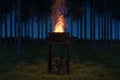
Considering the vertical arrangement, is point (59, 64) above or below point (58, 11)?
below

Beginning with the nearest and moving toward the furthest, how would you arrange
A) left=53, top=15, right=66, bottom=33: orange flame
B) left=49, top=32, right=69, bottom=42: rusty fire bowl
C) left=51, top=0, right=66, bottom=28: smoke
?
left=49, top=32, right=69, bottom=42: rusty fire bowl, left=53, top=15, right=66, bottom=33: orange flame, left=51, top=0, right=66, bottom=28: smoke

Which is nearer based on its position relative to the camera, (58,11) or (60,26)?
(60,26)

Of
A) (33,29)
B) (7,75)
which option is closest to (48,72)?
(7,75)

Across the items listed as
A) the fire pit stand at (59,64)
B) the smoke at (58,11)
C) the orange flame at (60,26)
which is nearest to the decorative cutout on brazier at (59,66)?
the fire pit stand at (59,64)

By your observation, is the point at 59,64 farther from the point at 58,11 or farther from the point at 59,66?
the point at 58,11

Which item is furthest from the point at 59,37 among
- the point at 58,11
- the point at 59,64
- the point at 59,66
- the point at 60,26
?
the point at 58,11

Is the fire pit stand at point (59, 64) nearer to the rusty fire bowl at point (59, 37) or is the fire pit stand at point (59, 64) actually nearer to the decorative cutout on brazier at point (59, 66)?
the decorative cutout on brazier at point (59, 66)

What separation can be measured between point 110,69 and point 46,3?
26.6 meters

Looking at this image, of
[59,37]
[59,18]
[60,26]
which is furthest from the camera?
[59,18]

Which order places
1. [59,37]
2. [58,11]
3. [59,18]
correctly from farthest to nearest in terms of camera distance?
[58,11]
[59,18]
[59,37]

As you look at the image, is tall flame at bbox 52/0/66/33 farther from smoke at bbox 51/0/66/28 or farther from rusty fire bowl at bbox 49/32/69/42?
rusty fire bowl at bbox 49/32/69/42

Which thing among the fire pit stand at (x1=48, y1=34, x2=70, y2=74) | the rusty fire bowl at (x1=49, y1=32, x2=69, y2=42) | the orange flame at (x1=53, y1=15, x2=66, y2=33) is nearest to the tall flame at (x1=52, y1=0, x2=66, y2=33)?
the orange flame at (x1=53, y1=15, x2=66, y2=33)

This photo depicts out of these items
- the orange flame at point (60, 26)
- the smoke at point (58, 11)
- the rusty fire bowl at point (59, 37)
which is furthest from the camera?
the smoke at point (58, 11)

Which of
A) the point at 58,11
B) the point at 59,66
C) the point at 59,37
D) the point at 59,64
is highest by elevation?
the point at 58,11
